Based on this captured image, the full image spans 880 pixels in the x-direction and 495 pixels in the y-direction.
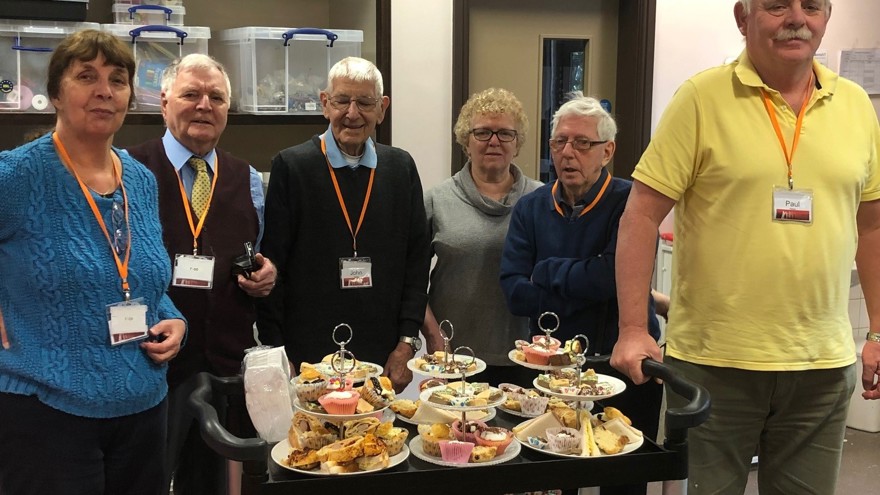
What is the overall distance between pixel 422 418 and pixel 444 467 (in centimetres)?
20

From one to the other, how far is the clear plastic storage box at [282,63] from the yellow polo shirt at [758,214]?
1.77 meters

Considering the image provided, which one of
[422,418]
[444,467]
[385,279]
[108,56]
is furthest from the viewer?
[385,279]

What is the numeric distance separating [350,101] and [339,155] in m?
0.16

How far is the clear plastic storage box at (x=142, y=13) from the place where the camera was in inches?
124

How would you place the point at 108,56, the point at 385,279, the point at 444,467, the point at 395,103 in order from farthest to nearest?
the point at 395,103, the point at 385,279, the point at 108,56, the point at 444,467

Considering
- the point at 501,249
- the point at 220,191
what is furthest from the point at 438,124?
the point at 220,191

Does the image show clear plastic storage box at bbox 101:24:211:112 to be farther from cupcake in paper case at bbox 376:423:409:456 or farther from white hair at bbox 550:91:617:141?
cupcake in paper case at bbox 376:423:409:456

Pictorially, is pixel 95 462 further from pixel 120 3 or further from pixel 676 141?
pixel 120 3

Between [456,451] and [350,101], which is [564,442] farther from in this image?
[350,101]

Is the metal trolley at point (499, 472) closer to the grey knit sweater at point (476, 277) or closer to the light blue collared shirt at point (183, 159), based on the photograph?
the light blue collared shirt at point (183, 159)

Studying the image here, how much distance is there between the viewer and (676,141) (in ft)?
6.13

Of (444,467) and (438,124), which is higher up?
(438,124)

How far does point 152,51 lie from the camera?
3.13 m

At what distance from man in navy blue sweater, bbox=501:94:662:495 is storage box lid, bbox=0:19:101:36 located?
1.69 meters
